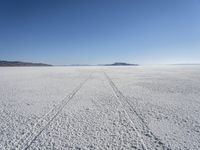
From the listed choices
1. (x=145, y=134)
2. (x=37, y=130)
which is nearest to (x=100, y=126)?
(x=145, y=134)

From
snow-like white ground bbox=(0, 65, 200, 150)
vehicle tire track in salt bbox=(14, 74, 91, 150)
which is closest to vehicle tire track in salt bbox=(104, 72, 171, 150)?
snow-like white ground bbox=(0, 65, 200, 150)

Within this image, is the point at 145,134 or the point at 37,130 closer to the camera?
the point at 145,134

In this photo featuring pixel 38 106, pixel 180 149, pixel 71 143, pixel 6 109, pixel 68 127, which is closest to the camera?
pixel 180 149

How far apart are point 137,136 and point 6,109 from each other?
3.81 m

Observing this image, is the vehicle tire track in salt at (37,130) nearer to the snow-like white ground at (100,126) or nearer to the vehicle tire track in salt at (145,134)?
the snow-like white ground at (100,126)

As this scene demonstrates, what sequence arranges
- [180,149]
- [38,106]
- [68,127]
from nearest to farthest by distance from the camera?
1. [180,149]
2. [68,127]
3. [38,106]

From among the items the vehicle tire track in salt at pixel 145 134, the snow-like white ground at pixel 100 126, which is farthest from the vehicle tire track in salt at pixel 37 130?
the vehicle tire track in salt at pixel 145 134

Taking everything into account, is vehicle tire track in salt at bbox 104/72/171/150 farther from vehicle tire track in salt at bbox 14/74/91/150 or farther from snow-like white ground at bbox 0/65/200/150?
vehicle tire track in salt at bbox 14/74/91/150

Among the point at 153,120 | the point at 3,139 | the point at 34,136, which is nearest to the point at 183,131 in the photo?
the point at 153,120

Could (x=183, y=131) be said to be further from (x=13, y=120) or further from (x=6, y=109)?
(x=6, y=109)

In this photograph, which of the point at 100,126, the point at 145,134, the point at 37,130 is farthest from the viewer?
the point at 100,126

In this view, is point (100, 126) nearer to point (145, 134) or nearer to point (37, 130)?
point (145, 134)

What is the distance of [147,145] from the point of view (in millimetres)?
2658

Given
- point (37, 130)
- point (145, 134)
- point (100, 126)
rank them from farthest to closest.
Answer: point (100, 126), point (37, 130), point (145, 134)
